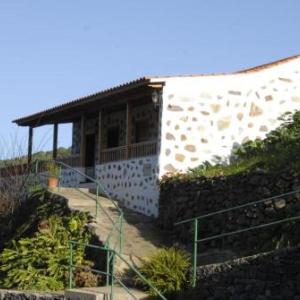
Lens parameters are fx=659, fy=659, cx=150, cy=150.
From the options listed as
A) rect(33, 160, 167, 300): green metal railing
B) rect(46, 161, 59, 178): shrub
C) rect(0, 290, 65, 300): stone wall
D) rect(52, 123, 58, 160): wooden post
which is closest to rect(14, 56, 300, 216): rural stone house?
rect(46, 161, 59, 178): shrub

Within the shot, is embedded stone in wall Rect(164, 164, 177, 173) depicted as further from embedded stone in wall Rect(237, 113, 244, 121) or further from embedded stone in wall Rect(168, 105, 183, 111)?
embedded stone in wall Rect(237, 113, 244, 121)

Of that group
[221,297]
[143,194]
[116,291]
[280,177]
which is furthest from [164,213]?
[221,297]

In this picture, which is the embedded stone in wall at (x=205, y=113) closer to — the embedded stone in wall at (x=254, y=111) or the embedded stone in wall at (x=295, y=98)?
the embedded stone in wall at (x=254, y=111)

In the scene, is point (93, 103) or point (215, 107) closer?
point (215, 107)

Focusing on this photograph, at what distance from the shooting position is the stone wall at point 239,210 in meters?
12.6

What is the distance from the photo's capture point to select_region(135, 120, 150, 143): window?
21.6 metres

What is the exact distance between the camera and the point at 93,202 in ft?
57.6

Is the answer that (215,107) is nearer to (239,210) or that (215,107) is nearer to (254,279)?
(239,210)

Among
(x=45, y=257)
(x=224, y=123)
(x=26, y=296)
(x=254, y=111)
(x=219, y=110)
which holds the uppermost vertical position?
(x=254, y=111)

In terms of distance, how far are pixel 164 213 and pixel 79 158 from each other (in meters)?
7.27

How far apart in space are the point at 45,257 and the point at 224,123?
6.84m

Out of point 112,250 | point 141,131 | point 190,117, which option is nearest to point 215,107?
point 190,117

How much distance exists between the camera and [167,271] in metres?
11.7

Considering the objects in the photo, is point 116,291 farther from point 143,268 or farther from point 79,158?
point 79,158
